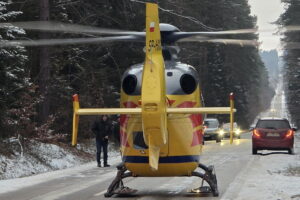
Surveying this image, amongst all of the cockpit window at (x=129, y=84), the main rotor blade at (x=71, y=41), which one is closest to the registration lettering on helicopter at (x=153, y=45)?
the main rotor blade at (x=71, y=41)

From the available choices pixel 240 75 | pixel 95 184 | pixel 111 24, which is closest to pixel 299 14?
pixel 240 75

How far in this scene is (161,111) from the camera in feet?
35.1

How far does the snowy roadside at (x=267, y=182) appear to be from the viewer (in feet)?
42.4

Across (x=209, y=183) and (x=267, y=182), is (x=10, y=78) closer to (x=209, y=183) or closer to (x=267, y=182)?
(x=209, y=183)

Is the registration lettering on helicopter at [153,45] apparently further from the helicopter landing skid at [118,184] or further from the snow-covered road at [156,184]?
the snow-covered road at [156,184]

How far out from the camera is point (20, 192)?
14.4 m

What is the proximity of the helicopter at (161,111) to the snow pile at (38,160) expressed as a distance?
6.40 metres

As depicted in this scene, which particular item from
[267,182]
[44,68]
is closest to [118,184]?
[267,182]

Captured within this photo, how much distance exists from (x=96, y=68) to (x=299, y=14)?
39149 mm

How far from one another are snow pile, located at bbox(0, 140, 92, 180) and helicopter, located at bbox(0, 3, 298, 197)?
6.40m

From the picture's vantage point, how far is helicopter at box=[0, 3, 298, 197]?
10.9 m

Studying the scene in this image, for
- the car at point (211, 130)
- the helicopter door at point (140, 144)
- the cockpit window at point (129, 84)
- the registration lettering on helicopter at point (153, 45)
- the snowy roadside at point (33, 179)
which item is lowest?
the car at point (211, 130)

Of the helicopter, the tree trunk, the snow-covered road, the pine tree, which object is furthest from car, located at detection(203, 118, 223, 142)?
the helicopter

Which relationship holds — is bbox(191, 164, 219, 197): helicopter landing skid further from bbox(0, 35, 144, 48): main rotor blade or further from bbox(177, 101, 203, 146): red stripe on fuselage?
bbox(0, 35, 144, 48): main rotor blade
